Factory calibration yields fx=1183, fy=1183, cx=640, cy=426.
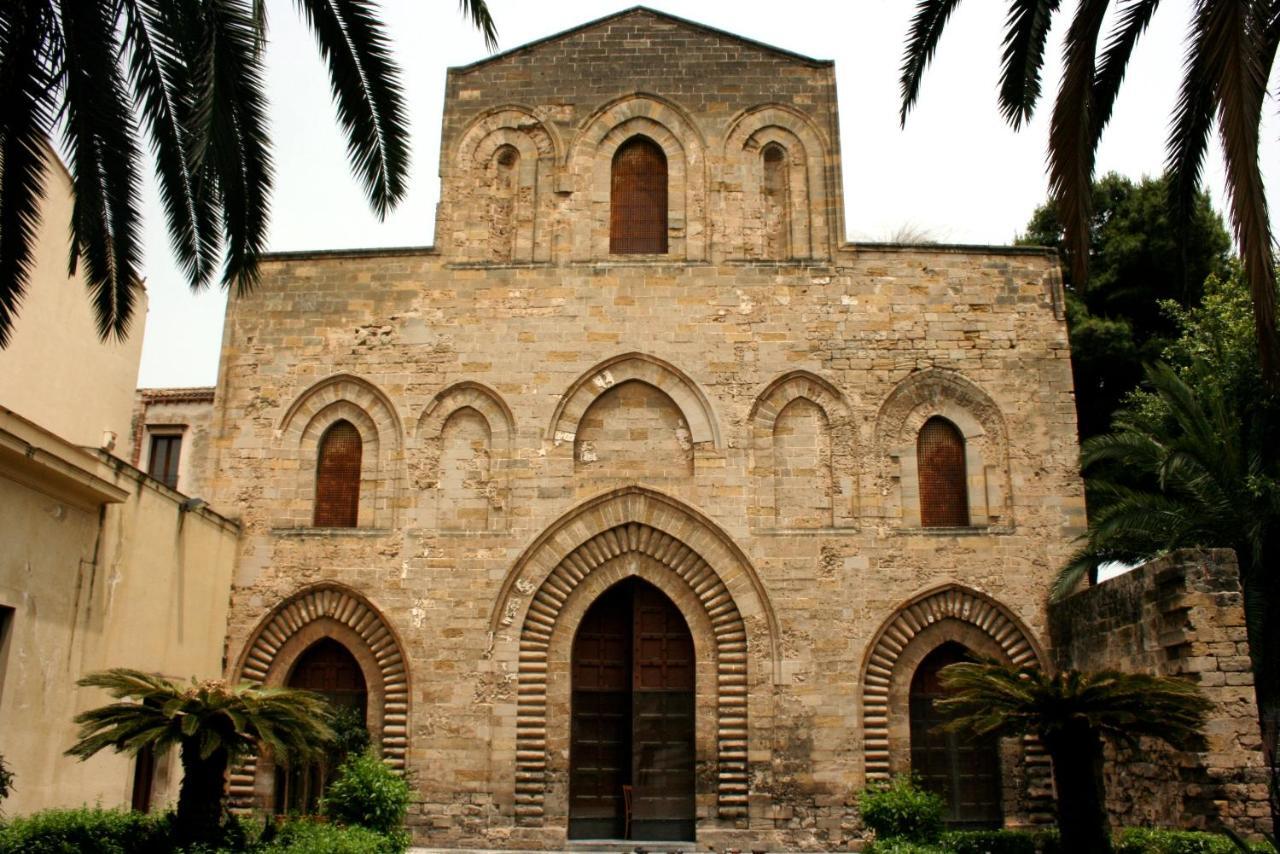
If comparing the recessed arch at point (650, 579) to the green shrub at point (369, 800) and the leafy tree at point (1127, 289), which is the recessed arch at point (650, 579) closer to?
the green shrub at point (369, 800)

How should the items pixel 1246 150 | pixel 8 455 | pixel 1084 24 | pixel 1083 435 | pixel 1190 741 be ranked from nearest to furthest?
pixel 1246 150 < pixel 1084 24 < pixel 1190 741 < pixel 8 455 < pixel 1083 435

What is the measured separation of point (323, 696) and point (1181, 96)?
11273 mm

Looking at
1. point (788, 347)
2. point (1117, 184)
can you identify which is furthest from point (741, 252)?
point (1117, 184)

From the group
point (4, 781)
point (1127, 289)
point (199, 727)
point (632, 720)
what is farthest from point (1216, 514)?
point (4, 781)

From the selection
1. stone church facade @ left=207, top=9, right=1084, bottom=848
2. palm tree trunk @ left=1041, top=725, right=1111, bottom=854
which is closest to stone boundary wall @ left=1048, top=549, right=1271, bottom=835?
stone church facade @ left=207, top=9, right=1084, bottom=848

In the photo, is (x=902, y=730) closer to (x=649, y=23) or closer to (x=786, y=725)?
(x=786, y=725)

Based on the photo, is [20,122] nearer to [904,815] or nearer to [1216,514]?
[904,815]

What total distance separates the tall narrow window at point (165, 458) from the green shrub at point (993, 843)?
1341cm

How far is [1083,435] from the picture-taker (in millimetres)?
23203

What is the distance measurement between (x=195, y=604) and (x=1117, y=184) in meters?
19.1

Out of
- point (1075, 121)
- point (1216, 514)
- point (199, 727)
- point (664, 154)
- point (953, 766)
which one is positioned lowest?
point (953, 766)

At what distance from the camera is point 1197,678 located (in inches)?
459

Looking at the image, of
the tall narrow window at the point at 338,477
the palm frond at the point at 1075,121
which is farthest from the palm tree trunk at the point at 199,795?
the palm frond at the point at 1075,121

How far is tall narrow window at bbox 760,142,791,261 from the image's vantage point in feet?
51.5
